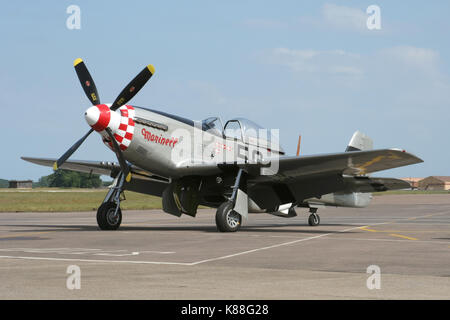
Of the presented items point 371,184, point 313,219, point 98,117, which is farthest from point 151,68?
point 313,219

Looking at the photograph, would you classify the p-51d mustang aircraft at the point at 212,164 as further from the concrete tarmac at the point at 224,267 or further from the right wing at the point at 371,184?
the concrete tarmac at the point at 224,267

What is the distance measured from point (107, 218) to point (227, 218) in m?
3.49

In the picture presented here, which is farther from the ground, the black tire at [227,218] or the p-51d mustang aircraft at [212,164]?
the p-51d mustang aircraft at [212,164]

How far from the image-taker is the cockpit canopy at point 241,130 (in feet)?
53.7

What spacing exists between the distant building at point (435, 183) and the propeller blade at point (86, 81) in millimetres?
185880

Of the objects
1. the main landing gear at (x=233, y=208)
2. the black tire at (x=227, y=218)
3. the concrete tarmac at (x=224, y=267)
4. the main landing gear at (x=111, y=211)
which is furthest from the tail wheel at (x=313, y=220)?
the main landing gear at (x=111, y=211)

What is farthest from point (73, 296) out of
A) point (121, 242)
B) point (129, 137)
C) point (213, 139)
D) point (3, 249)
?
point (213, 139)

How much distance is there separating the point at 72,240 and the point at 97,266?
4.99 meters

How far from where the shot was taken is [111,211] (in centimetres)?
1620

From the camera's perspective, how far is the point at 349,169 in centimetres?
1600

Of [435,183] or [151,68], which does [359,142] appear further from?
[435,183]

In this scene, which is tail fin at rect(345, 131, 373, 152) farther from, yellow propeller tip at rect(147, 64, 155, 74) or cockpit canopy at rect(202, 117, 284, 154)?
yellow propeller tip at rect(147, 64, 155, 74)

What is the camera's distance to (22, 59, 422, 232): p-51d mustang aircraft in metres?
14.5
